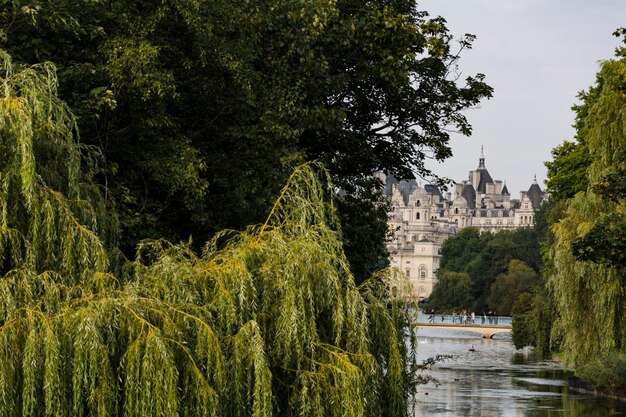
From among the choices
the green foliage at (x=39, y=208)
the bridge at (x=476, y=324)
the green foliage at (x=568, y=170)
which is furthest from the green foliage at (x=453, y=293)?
the green foliage at (x=39, y=208)

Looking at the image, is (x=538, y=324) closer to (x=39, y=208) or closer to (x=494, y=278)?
(x=39, y=208)

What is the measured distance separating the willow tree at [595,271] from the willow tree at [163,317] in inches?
581

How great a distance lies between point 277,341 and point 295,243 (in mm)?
1075

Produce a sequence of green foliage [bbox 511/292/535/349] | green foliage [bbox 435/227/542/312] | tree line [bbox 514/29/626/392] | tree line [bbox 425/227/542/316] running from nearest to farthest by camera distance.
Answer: tree line [bbox 514/29/626/392] → green foliage [bbox 511/292/535/349] → tree line [bbox 425/227/542/316] → green foliage [bbox 435/227/542/312]

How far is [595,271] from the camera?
1137 inches

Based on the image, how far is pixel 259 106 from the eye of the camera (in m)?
18.0

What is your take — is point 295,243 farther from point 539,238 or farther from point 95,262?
point 539,238

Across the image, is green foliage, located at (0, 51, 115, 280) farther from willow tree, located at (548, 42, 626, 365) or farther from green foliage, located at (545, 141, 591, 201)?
green foliage, located at (545, 141, 591, 201)

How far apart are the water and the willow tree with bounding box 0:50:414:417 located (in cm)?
1037

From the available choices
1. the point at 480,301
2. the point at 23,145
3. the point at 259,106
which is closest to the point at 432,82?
the point at 259,106

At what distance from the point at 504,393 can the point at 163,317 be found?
2874 cm

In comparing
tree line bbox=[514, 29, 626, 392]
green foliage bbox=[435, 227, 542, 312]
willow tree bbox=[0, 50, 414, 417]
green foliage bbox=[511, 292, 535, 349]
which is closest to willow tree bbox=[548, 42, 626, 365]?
tree line bbox=[514, 29, 626, 392]

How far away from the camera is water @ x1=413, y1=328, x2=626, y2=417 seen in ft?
102

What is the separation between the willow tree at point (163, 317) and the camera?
9.88m
